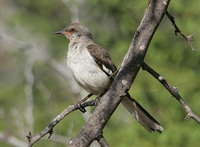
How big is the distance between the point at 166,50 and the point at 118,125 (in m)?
1.93

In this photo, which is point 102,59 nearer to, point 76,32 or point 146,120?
point 76,32

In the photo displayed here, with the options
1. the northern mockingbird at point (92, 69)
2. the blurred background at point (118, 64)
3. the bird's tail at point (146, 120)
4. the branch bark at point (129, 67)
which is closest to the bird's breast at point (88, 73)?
the northern mockingbird at point (92, 69)

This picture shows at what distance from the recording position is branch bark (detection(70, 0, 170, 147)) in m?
3.18

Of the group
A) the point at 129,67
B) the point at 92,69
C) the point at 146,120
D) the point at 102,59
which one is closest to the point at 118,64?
the point at 102,59

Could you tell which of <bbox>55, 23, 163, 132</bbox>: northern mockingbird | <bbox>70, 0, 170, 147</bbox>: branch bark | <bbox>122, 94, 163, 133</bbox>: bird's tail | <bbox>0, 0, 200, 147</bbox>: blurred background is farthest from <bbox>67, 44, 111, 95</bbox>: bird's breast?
<bbox>70, 0, 170, 147</bbox>: branch bark

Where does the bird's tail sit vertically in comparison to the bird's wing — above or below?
below

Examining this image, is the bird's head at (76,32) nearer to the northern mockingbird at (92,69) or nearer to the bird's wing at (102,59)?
the northern mockingbird at (92,69)

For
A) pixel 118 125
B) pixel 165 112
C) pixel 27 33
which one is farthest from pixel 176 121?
pixel 27 33

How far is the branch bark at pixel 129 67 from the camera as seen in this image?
3180 millimetres

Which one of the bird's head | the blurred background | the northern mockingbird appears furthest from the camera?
the blurred background

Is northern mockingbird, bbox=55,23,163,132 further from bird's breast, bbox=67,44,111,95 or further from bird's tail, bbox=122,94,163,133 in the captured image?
bird's tail, bbox=122,94,163,133

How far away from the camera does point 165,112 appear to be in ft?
27.2

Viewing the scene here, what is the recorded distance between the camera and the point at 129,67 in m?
3.22

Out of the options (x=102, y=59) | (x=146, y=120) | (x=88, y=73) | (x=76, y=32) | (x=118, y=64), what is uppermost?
(x=118, y=64)
